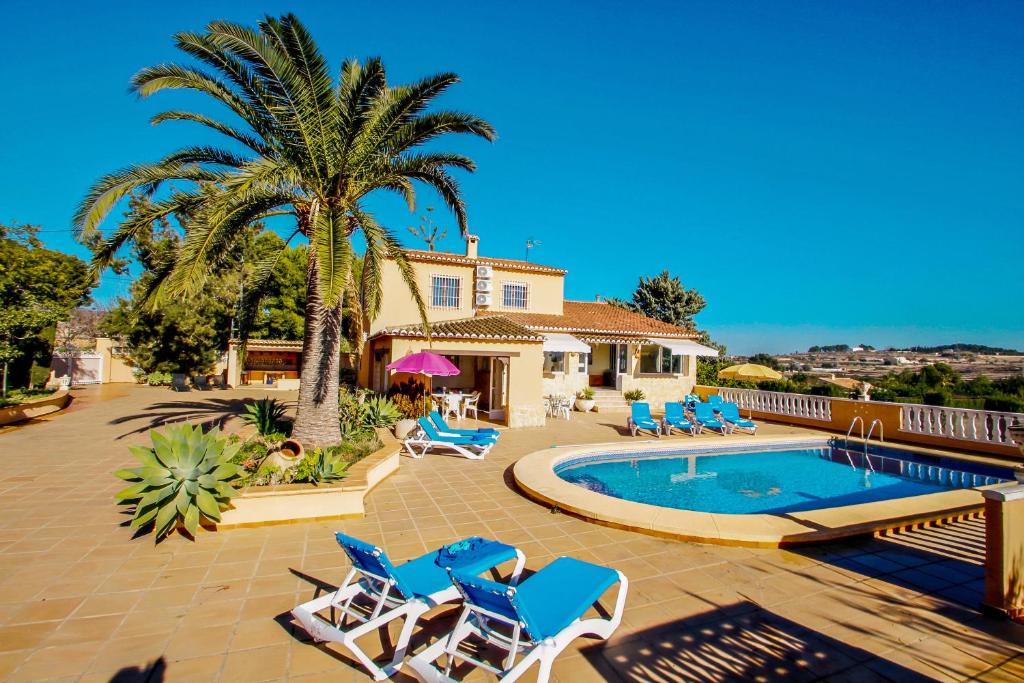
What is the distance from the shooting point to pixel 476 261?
82.0 ft

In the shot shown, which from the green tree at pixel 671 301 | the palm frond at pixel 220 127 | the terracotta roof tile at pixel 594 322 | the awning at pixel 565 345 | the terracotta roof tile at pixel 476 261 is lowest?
the awning at pixel 565 345

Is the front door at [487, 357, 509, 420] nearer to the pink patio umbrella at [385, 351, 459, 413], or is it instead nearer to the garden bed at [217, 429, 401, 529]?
the pink patio umbrella at [385, 351, 459, 413]

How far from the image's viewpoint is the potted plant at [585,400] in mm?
23484

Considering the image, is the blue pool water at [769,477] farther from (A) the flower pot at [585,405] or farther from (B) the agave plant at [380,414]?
(A) the flower pot at [585,405]

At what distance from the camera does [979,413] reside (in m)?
14.5

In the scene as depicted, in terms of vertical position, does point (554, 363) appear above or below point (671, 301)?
below

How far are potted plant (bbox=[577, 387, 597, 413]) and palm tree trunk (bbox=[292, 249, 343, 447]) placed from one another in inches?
588

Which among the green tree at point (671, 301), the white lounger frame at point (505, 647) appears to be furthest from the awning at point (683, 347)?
the green tree at point (671, 301)

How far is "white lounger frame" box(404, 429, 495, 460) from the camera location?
1256 cm

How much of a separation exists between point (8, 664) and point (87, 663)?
66 cm

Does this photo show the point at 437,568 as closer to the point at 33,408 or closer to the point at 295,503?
the point at 295,503

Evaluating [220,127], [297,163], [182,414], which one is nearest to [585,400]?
[297,163]

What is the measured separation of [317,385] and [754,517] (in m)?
9.10

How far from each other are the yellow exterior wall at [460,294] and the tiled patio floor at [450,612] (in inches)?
601
